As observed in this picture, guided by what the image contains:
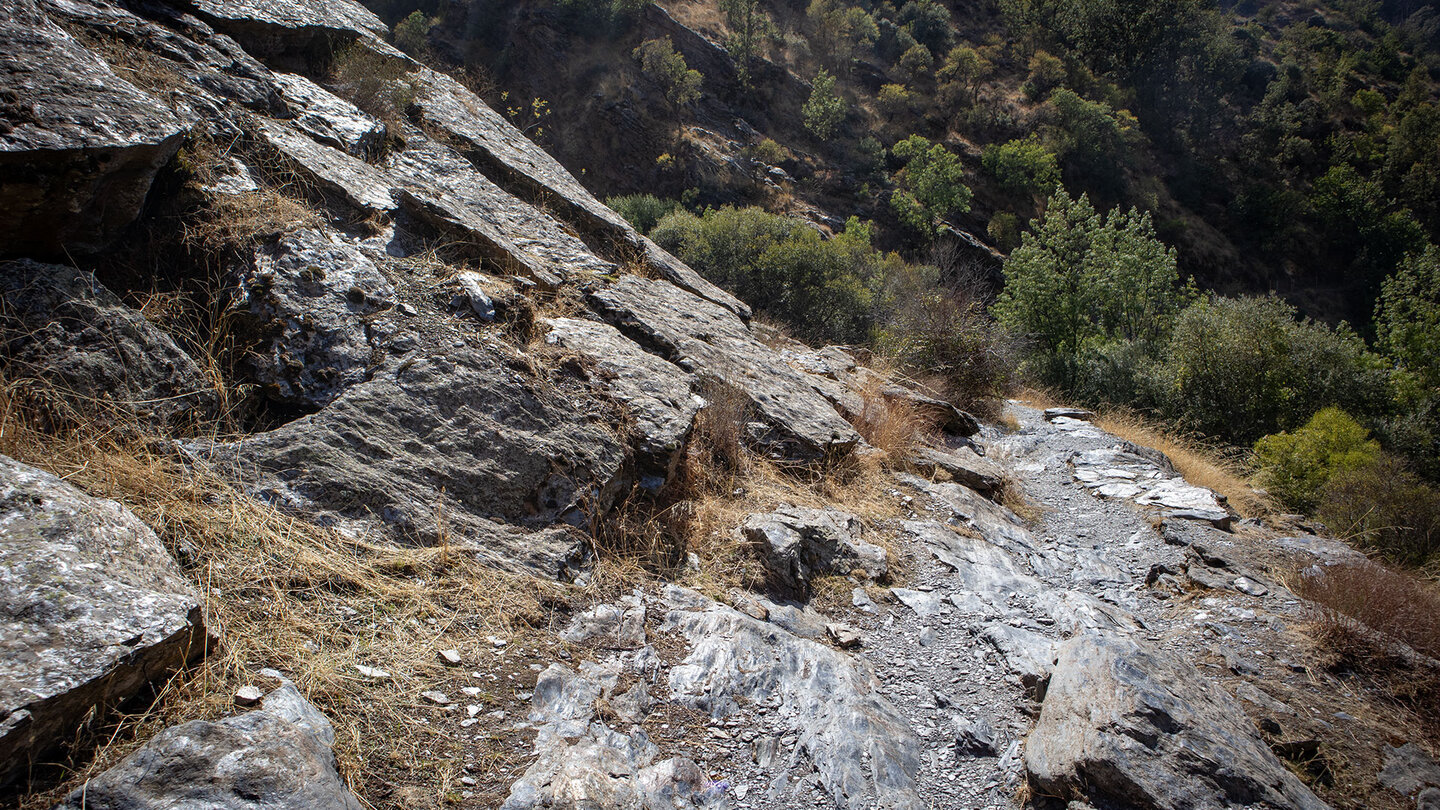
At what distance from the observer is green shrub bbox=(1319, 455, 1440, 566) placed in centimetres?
652

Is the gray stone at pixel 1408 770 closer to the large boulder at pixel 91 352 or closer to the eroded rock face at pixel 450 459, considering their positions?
the eroded rock face at pixel 450 459

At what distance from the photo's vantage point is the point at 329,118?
4750 mm

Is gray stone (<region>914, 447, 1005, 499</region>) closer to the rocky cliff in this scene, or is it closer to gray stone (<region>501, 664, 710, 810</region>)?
the rocky cliff

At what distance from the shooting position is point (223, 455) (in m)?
2.72

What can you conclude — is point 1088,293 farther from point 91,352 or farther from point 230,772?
point 230,772

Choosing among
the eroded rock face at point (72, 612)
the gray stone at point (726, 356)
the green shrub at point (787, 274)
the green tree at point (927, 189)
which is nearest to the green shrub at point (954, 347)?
the green shrub at point (787, 274)

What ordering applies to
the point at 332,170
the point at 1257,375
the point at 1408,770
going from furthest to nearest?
the point at 1257,375 → the point at 332,170 → the point at 1408,770

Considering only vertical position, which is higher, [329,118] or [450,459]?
[329,118]

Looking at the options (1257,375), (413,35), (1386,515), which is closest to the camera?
(1386,515)

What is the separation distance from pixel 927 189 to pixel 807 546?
2580cm

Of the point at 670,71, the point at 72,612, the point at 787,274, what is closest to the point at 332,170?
the point at 72,612

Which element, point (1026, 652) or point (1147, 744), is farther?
point (1026, 652)

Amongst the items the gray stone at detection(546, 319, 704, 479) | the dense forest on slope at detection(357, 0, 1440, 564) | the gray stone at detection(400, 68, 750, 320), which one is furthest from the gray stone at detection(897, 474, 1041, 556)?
the dense forest on slope at detection(357, 0, 1440, 564)

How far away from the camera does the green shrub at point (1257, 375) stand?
36.4 ft
